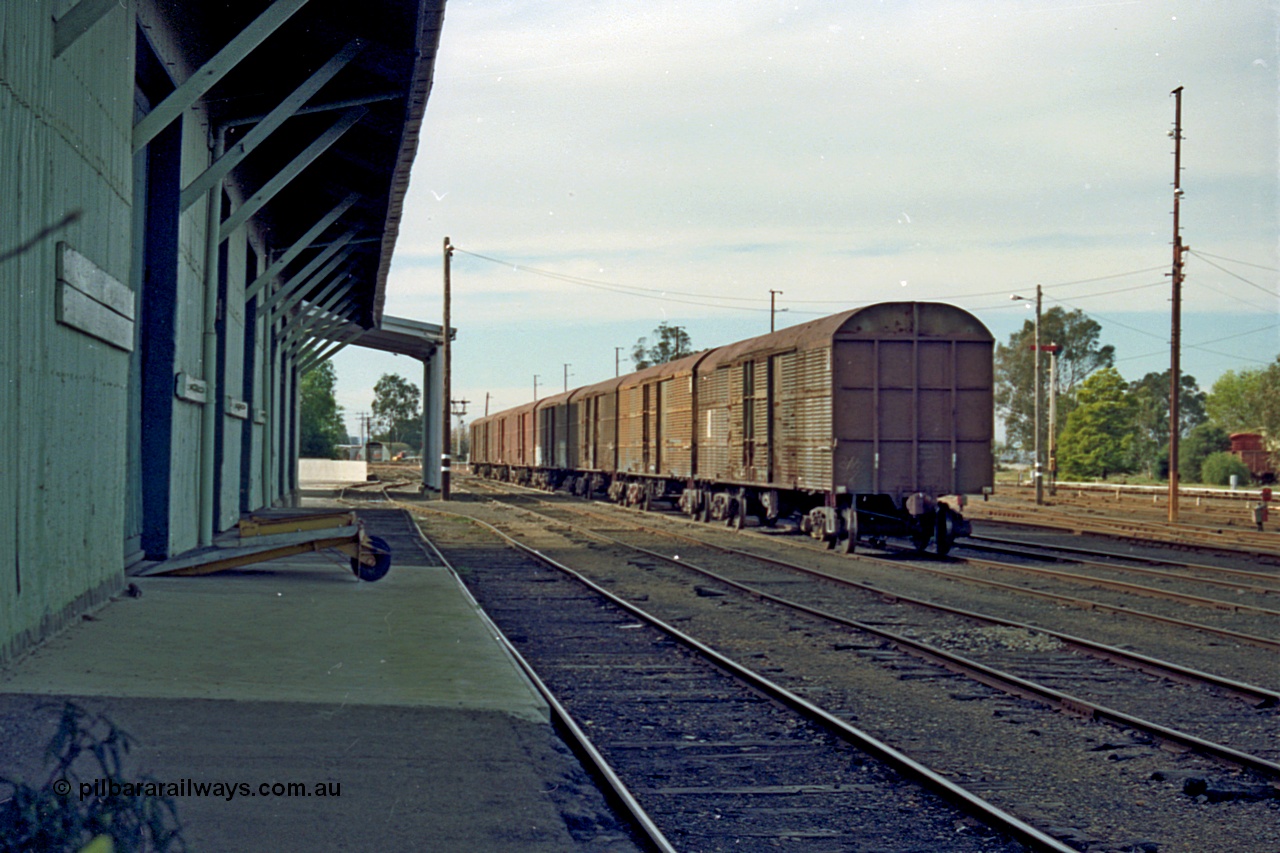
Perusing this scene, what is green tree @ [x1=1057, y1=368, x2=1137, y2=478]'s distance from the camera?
259 ft

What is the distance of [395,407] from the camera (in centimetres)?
16562

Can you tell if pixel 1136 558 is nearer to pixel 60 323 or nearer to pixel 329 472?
pixel 60 323

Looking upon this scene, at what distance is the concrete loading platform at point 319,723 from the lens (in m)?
4.52

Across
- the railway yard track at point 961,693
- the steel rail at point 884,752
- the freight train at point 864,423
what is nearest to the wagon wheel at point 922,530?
the freight train at point 864,423

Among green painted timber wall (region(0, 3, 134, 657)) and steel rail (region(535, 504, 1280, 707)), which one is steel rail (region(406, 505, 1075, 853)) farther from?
green painted timber wall (region(0, 3, 134, 657))

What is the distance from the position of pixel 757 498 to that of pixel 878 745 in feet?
54.9

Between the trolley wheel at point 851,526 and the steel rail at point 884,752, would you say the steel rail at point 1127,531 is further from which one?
the steel rail at point 884,752

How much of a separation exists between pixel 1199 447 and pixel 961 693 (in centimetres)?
8174

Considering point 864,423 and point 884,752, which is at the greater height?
point 864,423

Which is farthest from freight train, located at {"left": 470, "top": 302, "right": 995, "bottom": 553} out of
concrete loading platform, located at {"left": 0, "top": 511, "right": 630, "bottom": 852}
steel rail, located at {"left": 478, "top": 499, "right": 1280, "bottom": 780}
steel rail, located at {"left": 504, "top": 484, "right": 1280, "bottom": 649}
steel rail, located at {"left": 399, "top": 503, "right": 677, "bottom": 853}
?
steel rail, located at {"left": 399, "top": 503, "right": 677, "bottom": 853}

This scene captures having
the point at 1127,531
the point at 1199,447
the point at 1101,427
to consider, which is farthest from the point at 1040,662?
the point at 1199,447

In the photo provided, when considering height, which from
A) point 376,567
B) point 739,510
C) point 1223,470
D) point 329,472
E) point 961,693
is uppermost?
point 1223,470

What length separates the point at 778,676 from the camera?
8891 mm

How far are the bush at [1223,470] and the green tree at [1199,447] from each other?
11.2 metres
